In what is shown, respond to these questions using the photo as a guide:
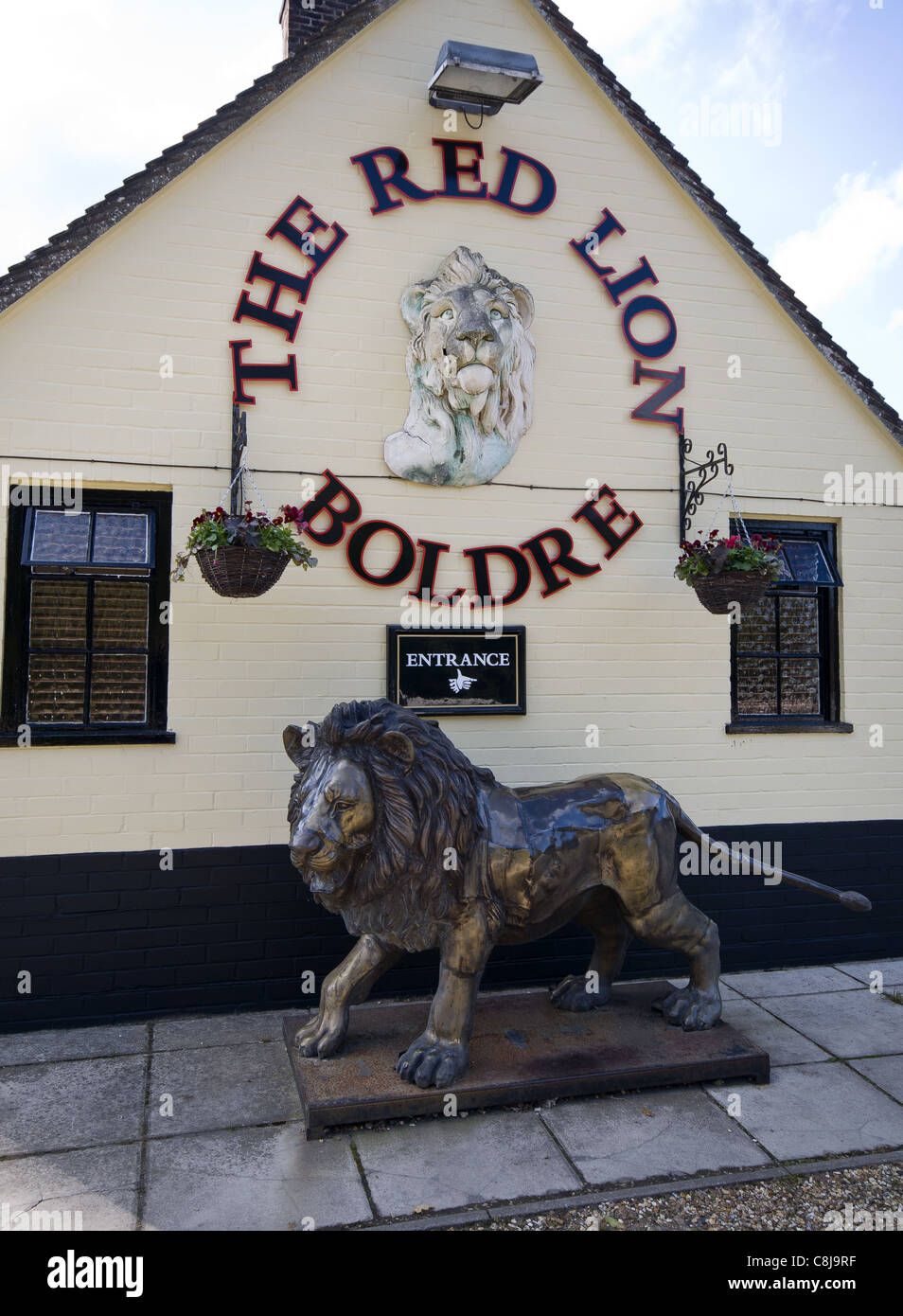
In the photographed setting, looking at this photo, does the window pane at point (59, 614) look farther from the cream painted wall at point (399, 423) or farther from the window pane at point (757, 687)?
the window pane at point (757, 687)

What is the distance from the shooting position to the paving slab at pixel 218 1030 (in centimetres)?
474

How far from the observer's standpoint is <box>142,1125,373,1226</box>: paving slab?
3.21m

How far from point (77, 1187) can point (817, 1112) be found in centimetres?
312

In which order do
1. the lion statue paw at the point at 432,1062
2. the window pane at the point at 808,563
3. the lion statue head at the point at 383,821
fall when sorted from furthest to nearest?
the window pane at the point at 808,563
the lion statue paw at the point at 432,1062
the lion statue head at the point at 383,821

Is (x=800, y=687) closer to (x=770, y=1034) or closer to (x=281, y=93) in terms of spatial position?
(x=770, y=1034)

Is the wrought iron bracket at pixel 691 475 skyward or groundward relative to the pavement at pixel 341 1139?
skyward

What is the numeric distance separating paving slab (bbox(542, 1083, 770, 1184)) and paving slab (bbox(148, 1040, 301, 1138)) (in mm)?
1228

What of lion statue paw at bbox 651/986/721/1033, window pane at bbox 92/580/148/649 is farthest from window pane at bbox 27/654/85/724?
lion statue paw at bbox 651/986/721/1033

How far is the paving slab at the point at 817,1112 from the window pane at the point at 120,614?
12.5ft

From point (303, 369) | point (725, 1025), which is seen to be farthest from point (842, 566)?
point (303, 369)

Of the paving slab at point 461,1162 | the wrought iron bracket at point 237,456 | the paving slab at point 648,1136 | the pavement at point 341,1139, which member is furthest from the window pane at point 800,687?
the wrought iron bracket at point 237,456

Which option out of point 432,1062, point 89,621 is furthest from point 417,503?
point 432,1062

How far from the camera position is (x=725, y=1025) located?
15.0 feet

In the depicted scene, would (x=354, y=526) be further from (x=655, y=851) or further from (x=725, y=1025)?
(x=725, y=1025)
